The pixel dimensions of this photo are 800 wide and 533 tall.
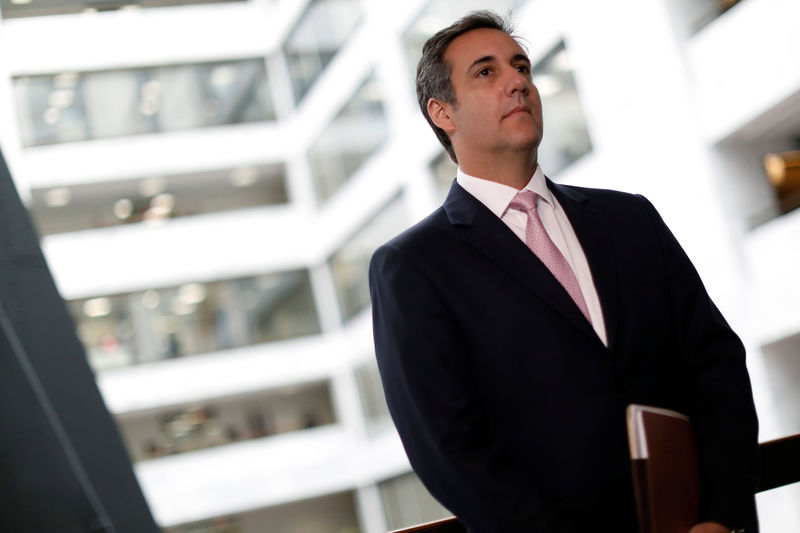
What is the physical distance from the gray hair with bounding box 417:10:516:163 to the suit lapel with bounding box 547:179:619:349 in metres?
0.25

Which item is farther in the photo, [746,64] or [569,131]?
[569,131]

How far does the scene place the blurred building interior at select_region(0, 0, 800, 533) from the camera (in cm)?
1841

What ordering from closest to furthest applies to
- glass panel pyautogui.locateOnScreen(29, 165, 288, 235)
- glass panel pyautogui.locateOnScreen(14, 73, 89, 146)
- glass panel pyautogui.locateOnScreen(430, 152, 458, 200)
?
glass panel pyautogui.locateOnScreen(430, 152, 458, 200)
glass panel pyautogui.locateOnScreen(14, 73, 89, 146)
glass panel pyautogui.locateOnScreen(29, 165, 288, 235)

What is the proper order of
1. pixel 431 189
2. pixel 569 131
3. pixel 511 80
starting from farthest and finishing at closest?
1. pixel 431 189
2. pixel 569 131
3. pixel 511 80

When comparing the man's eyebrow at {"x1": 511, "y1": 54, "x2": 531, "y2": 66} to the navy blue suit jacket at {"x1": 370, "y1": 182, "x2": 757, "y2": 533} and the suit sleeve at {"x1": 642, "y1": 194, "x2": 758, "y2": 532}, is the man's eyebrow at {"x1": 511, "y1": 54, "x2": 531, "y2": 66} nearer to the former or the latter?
the navy blue suit jacket at {"x1": 370, "y1": 182, "x2": 757, "y2": 533}

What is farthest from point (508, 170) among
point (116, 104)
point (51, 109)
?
point (116, 104)

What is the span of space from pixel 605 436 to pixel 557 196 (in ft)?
1.52

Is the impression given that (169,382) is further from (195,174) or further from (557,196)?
(557,196)

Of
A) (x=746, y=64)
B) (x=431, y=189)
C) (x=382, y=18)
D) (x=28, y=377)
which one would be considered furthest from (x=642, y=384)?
(x=382, y=18)

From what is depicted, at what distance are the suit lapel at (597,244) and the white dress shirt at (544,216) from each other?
0.01 meters

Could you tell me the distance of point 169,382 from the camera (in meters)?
19.5

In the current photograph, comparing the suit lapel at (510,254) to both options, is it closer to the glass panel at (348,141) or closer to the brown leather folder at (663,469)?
the brown leather folder at (663,469)

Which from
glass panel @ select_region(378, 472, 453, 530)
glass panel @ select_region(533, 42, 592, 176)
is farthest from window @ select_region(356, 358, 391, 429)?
glass panel @ select_region(533, 42, 592, 176)

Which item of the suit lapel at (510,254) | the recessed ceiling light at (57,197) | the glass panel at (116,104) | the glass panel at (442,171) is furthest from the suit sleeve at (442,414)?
the glass panel at (116,104)
